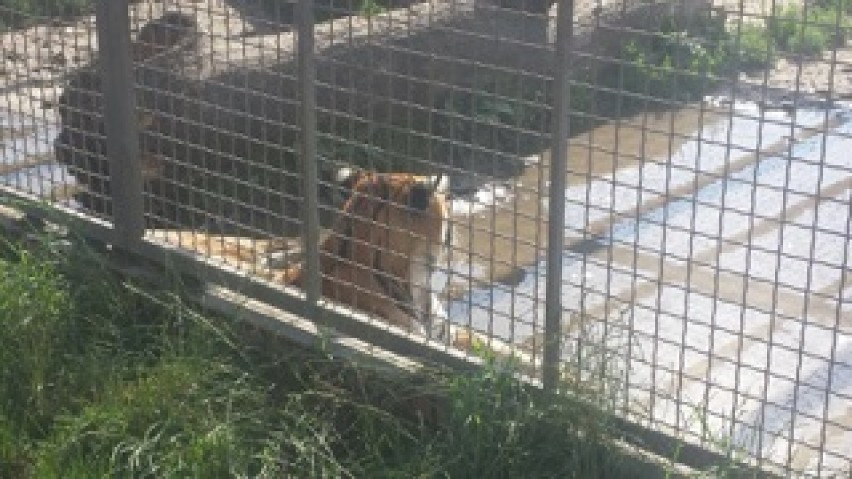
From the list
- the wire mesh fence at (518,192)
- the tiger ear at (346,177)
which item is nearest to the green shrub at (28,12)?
the wire mesh fence at (518,192)

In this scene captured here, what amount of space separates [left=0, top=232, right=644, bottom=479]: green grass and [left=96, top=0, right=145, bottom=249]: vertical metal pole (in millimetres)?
261

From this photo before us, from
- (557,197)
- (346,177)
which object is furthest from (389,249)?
(557,197)

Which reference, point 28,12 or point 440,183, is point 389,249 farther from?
point 28,12

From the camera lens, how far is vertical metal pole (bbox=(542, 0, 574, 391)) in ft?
13.0

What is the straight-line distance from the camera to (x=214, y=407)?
466cm

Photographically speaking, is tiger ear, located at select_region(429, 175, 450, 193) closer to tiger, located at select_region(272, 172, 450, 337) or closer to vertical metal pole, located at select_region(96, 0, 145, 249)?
tiger, located at select_region(272, 172, 450, 337)

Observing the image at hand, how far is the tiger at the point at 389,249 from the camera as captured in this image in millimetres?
5105

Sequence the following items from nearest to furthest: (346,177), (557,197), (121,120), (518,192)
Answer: (557,197) → (346,177) → (121,120) → (518,192)

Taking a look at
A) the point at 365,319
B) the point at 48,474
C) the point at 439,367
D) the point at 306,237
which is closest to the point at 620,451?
the point at 439,367

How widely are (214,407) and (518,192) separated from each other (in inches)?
96.2

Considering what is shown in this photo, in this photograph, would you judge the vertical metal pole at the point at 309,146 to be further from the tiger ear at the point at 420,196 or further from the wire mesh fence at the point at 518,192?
the tiger ear at the point at 420,196

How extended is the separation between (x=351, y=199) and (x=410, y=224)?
0.27m

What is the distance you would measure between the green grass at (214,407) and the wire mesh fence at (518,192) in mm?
208

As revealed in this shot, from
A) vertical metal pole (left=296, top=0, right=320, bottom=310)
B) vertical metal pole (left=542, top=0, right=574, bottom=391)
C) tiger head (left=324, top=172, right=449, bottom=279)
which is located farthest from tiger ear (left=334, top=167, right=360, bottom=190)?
vertical metal pole (left=542, top=0, right=574, bottom=391)
